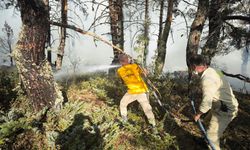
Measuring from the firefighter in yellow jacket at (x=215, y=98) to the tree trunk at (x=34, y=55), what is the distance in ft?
9.76

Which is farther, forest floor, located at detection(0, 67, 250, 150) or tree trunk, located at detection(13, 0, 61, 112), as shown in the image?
tree trunk, located at detection(13, 0, 61, 112)

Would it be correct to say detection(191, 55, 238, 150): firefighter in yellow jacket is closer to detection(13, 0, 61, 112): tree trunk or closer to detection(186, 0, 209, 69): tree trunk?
detection(13, 0, 61, 112): tree trunk

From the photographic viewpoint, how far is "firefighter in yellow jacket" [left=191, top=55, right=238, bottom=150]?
6.06 metres

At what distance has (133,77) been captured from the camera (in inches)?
285

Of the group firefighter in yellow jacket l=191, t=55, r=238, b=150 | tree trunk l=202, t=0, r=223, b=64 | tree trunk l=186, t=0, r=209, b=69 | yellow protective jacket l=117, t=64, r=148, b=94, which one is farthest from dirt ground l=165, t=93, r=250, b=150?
tree trunk l=202, t=0, r=223, b=64

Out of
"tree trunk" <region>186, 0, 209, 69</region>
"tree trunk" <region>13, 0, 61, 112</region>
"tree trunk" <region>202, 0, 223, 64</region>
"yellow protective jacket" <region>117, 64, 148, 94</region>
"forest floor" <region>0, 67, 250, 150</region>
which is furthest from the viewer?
"tree trunk" <region>202, 0, 223, 64</region>

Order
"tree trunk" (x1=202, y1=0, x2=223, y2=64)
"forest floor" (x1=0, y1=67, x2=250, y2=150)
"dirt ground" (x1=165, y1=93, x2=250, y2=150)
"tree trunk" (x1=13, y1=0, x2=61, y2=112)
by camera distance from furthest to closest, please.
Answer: "tree trunk" (x1=202, y1=0, x2=223, y2=64)
"dirt ground" (x1=165, y1=93, x2=250, y2=150)
"tree trunk" (x1=13, y1=0, x2=61, y2=112)
"forest floor" (x1=0, y1=67, x2=250, y2=150)

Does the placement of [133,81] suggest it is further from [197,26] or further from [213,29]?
[213,29]

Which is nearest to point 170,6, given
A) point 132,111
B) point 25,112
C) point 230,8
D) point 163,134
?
point 230,8

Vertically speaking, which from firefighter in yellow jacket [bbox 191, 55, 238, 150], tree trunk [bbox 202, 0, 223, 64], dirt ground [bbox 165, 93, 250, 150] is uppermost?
tree trunk [bbox 202, 0, 223, 64]

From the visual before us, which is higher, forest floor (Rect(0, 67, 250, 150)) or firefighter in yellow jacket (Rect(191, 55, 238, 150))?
firefighter in yellow jacket (Rect(191, 55, 238, 150))

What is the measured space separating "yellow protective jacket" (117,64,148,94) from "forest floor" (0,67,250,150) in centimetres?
81

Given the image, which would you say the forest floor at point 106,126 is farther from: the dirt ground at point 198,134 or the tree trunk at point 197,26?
the tree trunk at point 197,26

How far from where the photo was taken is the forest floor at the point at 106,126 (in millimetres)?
5984
